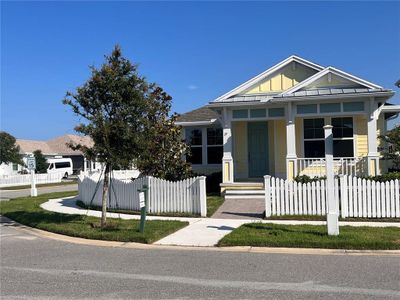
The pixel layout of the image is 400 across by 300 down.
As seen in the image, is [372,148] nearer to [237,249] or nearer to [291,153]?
[291,153]

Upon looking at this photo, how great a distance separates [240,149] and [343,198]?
8.88 metres

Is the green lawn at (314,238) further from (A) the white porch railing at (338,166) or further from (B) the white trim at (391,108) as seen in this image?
(B) the white trim at (391,108)

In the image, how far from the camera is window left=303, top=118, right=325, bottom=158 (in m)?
19.3

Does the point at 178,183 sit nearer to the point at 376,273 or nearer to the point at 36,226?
the point at 36,226

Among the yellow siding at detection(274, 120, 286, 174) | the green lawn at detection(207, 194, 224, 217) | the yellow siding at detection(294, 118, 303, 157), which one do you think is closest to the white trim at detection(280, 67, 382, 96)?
the yellow siding at detection(294, 118, 303, 157)

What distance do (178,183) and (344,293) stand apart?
28.1 ft

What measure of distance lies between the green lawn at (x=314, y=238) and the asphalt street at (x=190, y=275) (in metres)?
0.64

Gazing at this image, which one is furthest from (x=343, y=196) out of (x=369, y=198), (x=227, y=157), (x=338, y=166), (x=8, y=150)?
(x=8, y=150)

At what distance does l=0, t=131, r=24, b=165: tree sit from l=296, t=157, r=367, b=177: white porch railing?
39.1 metres

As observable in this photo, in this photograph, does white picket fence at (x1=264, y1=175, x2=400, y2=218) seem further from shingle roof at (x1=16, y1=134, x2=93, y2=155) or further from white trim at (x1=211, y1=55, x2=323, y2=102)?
shingle roof at (x1=16, y1=134, x2=93, y2=155)

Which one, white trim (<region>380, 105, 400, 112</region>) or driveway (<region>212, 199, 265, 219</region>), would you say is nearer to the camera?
driveway (<region>212, 199, 265, 219</region>)

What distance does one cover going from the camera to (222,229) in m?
11.4

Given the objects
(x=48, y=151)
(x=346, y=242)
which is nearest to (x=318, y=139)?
(x=346, y=242)

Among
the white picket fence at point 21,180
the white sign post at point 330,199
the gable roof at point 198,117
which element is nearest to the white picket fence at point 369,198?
the white sign post at point 330,199
